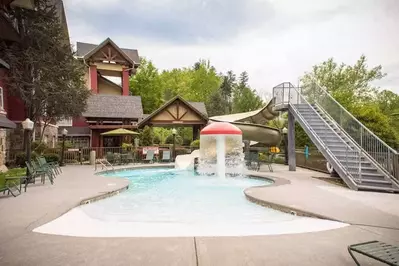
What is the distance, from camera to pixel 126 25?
13023mm

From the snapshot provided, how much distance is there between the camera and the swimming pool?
5281 mm

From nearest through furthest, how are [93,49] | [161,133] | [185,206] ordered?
1. [185,206]
2. [93,49]
3. [161,133]

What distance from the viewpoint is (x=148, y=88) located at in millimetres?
42750

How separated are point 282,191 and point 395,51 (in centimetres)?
567

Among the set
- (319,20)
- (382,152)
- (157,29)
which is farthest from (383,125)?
(157,29)

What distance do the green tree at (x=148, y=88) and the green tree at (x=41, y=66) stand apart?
23190 millimetres

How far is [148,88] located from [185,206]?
3655 centimetres

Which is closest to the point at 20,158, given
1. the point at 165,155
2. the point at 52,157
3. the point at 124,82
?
the point at 52,157

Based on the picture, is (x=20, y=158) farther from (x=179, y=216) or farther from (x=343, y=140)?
(x=343, y=140)

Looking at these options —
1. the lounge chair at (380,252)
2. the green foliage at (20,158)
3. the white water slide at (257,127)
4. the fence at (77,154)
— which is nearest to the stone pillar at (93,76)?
the fence at (77,154)

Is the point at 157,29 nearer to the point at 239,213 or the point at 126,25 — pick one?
the point at 126,25

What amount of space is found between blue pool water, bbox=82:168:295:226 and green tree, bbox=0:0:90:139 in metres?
10.1

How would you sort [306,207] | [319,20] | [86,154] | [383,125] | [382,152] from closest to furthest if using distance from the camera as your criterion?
[306,207] → [382,152] → [319,20] → [383,125] → [86,154]

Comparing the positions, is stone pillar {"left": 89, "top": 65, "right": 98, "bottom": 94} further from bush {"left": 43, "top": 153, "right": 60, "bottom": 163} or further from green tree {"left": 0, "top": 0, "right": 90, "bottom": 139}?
bush {"left": 43, "top": 153, "right": 60, "bottom": 163}
